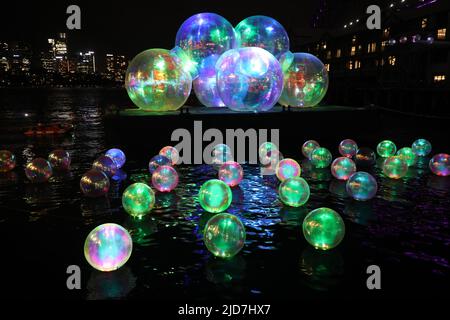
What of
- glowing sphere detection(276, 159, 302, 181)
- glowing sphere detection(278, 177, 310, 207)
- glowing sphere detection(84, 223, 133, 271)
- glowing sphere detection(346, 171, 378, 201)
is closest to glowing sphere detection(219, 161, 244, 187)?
glowing sphere detection(276, 159, 302, 181)

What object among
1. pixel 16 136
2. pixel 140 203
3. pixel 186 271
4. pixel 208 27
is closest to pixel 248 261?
pixel 186 271

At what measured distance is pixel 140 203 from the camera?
26.1 feet

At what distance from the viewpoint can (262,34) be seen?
52.7ft

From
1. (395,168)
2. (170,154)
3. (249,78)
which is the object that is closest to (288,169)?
(395,168)

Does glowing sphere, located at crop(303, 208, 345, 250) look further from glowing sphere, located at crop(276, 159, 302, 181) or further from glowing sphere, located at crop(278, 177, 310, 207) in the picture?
glowing sphere, located at crop(276, 159, 302, 181)

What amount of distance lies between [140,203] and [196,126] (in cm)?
732

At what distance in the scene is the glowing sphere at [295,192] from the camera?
336 inches

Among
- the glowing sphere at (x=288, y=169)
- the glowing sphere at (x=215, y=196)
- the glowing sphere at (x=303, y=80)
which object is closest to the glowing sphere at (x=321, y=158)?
the glowing sphere at (x=288, y=169)

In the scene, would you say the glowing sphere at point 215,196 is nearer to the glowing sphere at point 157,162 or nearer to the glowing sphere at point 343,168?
the glowing sphere at point 157,162

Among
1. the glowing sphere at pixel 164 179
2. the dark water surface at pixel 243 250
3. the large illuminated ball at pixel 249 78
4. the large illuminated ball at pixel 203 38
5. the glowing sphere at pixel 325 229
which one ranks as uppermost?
the large illuminated ball at pixel 203 38

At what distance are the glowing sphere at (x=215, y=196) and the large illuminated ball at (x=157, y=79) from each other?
6.94m

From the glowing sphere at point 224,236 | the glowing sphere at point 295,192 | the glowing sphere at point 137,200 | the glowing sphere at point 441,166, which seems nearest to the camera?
the glowing sphere at point 224,236

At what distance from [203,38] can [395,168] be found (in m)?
7.99
